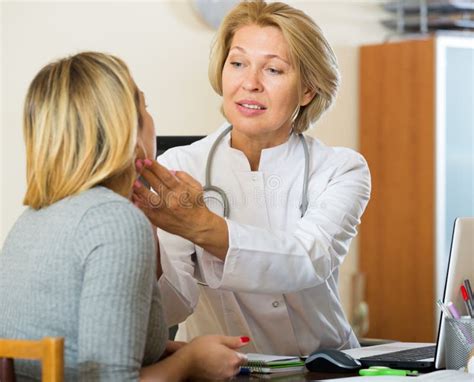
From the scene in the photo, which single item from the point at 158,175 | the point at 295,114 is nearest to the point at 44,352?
the point at 158,175

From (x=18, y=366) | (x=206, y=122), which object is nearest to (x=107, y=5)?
(x=206, y=122)

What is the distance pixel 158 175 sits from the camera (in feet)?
5.41

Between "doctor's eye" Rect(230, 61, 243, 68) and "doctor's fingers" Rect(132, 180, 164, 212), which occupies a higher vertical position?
"doctor's eye" Rect(230, 61, 243, 68)

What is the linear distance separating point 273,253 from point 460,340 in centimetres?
42

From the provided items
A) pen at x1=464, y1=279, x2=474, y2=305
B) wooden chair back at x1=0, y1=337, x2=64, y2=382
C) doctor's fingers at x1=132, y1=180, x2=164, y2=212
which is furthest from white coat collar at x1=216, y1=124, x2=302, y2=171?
wooden chair back at x1=0, y1=337, x2=64, y2=382

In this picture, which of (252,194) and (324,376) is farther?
(252,194)

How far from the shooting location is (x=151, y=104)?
390 centimetres

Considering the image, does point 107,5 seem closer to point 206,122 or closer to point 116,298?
point 206,122

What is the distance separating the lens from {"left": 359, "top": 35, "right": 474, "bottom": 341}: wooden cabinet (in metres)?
4.44

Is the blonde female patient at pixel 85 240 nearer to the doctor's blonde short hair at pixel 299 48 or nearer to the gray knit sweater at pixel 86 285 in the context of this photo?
the gray knit sweater at pixel 86 285

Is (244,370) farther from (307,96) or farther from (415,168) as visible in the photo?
(415,168)

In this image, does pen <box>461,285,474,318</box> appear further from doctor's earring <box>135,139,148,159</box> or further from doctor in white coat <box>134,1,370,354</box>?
doctor's earring <box>135,139,148,159</box>

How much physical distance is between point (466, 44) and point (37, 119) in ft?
11.4

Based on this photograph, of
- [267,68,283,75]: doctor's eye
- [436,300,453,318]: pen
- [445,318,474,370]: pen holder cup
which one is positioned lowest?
[445,318,474,370]: pen holder cup
